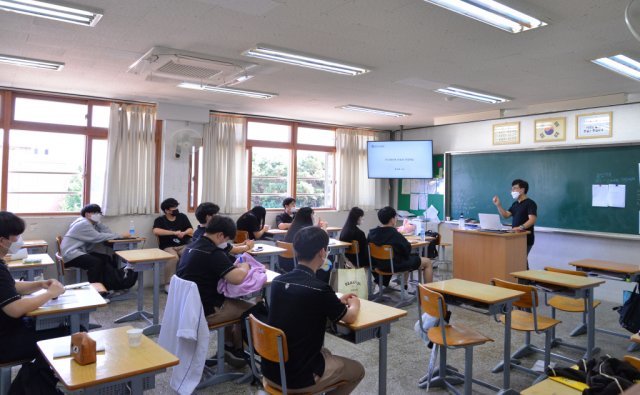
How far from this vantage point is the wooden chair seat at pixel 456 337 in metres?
2.82

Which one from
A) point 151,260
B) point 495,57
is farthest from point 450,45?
point 151,260

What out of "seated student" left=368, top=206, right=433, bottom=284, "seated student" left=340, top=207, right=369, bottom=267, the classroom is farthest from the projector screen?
"seated student" left=368, top=206, right=433, bottom=284

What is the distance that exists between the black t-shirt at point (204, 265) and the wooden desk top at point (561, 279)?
2568 mm

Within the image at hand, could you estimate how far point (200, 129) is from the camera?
278 inches

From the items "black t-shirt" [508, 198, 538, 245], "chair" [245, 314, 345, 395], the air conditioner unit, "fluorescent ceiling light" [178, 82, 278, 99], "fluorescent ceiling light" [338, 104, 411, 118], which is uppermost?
"fluorescent ceiling light" [338, 104, 411, 118]

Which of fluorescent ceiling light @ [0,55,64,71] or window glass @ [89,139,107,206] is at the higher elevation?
fluorescent ceiling light @ [0,55,64,71]

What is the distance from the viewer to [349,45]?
379cm

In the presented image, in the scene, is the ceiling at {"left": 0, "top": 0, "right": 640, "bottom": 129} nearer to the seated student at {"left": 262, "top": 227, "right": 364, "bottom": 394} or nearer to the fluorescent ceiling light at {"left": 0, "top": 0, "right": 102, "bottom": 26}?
the fluorescent ceiling light at {"left": 0, "top": 0, "right": 102, "bottom": 26}

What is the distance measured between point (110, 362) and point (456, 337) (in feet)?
7.02

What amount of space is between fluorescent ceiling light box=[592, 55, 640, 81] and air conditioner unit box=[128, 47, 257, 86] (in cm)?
341

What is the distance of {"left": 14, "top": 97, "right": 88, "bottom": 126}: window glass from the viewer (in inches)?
229

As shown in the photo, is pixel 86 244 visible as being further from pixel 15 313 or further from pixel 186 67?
pixel 15 313

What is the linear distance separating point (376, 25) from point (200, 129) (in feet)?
14.6

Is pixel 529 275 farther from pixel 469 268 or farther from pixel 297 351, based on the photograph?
pixel 297 351
